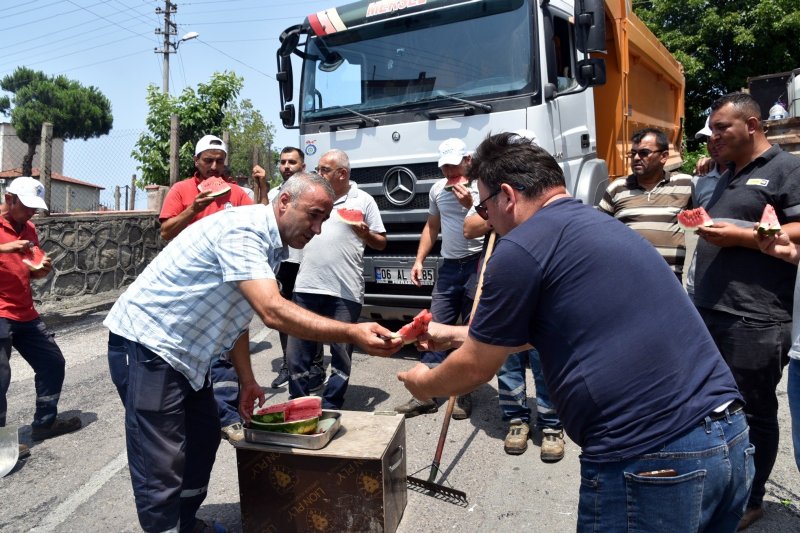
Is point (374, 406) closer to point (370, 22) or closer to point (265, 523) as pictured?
point (265, 523)

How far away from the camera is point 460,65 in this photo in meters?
5.88

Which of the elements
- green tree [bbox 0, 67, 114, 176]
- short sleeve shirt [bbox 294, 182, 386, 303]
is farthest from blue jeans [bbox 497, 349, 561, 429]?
green tree [bbox 0, 67, 114, 176]

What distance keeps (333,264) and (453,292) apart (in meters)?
1.01

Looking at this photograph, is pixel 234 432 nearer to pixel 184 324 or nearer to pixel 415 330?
pixel 184 324

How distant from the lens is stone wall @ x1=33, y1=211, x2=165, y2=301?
9180 millimetres

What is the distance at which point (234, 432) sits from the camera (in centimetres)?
365

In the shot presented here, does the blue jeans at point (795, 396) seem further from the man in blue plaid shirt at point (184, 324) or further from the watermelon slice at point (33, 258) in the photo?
the watermelon slice at point (33, 258)

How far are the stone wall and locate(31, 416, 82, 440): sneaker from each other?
16.0 feet

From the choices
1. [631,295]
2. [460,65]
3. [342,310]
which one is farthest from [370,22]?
[631,295]

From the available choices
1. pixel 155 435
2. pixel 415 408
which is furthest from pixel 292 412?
pixel 415 408

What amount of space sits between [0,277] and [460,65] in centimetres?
419

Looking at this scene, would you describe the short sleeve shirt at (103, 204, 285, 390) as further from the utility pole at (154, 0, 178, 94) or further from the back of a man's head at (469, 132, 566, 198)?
the utility pole at (154, 0, 178, 94)

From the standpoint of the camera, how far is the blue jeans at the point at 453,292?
16.6ft

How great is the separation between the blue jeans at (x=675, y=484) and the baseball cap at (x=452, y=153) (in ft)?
10.9
